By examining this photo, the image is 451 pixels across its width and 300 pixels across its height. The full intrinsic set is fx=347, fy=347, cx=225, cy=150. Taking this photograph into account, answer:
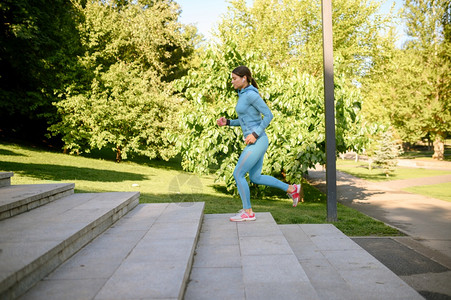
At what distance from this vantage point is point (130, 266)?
3.06 m

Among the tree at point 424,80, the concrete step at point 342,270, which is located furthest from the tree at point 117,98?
the tree at point 424,80

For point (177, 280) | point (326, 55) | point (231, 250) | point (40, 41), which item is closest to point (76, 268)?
point (177, 280)

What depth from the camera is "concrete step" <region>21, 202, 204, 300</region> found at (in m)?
2.54

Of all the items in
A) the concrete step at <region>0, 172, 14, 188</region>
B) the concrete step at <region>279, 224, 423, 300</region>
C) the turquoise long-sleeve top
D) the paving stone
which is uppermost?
the turquoise long-sleeve top

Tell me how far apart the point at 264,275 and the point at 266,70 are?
8.12m

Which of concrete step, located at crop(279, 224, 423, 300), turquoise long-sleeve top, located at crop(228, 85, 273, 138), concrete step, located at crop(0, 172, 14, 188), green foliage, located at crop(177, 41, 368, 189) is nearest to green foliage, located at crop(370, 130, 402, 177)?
green foliage, located at crop(177, 41, 368, 189)

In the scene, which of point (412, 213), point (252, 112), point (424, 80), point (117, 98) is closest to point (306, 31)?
point (117, 98)

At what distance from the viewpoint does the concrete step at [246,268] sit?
9.30 feet

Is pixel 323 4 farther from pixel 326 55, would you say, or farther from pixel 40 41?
pixel 40 41

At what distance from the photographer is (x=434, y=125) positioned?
31.1 m

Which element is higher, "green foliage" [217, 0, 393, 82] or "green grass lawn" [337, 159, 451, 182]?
"green foliage" [217, 0, 393, 82]

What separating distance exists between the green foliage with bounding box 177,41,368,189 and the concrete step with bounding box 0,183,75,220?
5165 millimetres

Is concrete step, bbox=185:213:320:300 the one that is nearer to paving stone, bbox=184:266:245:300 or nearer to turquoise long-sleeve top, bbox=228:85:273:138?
paving stone, bbox=184:266:245:300

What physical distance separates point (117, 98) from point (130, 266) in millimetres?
20712
